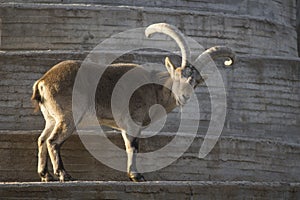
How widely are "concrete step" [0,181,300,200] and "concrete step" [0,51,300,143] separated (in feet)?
8.33

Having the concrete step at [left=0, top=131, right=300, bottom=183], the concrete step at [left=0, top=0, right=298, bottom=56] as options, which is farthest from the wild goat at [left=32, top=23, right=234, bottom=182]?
the concrete step at [left=0, top=0, right=298, bottom=56]

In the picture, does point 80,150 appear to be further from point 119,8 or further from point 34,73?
point 119,8

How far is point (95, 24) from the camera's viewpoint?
57.1 ft

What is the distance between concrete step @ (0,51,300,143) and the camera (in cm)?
1645

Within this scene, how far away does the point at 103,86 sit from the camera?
14.6 metres

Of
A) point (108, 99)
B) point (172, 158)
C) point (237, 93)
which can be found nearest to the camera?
point (108, 99)

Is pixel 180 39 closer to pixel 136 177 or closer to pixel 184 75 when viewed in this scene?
pixel 184 75

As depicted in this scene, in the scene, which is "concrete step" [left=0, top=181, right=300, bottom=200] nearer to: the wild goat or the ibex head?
the wild goat

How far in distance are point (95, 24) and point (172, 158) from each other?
8.96 feet

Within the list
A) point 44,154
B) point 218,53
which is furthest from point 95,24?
point 44,154

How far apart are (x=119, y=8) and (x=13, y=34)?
6.02 ft

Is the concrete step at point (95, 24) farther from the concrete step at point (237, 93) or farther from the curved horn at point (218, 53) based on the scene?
the curved horn at point (218, 53)

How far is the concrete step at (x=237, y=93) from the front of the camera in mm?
16453

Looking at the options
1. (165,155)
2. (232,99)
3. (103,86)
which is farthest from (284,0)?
(103,86)
